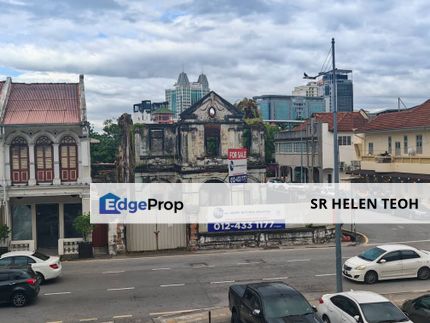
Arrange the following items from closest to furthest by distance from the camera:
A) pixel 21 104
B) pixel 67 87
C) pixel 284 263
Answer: pixel 284 263, pixel 21 104, pixel 67 87

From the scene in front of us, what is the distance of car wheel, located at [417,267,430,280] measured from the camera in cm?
2069

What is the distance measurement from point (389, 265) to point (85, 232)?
601 inches

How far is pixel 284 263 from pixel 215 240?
16.2ft

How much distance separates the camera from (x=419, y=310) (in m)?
13.8

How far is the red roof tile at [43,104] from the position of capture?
2884cm

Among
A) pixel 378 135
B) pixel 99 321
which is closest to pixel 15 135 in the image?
pixel 99 321

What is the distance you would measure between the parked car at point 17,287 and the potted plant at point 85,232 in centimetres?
874

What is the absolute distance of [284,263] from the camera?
79.7 feet

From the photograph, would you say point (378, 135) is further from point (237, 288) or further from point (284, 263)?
point (237, 288)

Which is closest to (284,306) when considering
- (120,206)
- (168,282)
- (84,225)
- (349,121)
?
(168,282)

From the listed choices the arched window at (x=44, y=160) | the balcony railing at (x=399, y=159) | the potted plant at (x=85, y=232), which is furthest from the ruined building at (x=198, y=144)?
the potted plant at (x=85, y=232)

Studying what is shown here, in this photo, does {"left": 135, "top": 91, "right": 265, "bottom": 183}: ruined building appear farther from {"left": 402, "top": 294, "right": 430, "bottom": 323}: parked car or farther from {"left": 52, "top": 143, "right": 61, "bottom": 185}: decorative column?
{"left": 402, "top": 294, "right": 430, "bottom": 323}: parked car

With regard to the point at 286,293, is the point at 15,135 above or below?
above

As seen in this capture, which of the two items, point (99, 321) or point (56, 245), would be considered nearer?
point (99, 321)
